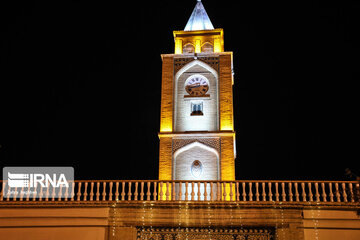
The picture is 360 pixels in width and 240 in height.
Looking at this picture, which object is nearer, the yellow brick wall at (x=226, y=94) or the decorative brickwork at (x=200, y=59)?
the yellow brick wall at (x=226, y=94)

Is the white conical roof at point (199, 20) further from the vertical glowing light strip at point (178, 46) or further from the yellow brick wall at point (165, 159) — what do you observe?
the yellow brick wall at point (165, 159)

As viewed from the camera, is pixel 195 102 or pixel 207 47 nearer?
pixel 195 102

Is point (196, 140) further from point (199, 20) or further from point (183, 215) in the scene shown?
point (183, 215)

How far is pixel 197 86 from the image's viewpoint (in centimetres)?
1848

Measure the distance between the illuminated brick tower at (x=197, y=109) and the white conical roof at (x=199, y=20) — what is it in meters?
0.05

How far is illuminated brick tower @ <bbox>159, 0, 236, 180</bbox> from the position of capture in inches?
661

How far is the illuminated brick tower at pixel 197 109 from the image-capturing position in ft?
55.1

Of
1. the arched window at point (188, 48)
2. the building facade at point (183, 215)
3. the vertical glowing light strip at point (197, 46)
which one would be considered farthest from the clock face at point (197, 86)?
the building facade at point (183, 215)

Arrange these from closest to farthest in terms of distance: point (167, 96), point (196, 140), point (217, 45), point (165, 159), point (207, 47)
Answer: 1. point (165, 159)
2. point (196, 140)
3. point (167, 96)
4. point (217, 45)
5. point (207, 47)

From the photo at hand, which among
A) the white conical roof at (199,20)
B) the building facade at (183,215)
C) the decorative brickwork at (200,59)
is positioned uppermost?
the white conical roof at (199,20)

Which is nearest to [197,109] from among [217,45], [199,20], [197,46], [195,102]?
[195,102]

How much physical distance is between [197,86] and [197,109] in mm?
1142

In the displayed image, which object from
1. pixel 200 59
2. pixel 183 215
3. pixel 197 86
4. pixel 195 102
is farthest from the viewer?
pixel 200 59

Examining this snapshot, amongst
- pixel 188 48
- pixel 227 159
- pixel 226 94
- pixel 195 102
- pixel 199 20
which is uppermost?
pixel 199 20
